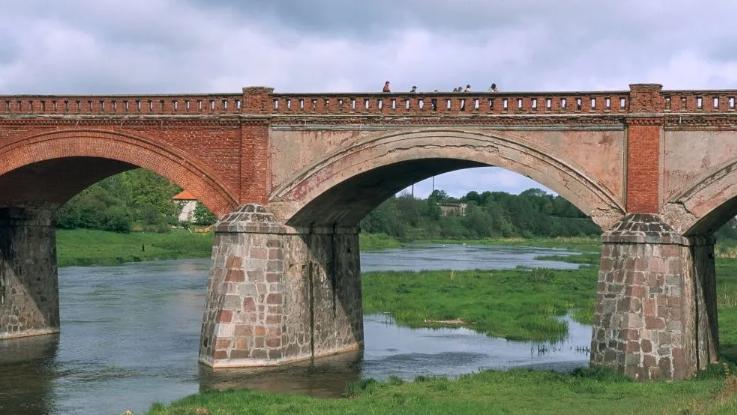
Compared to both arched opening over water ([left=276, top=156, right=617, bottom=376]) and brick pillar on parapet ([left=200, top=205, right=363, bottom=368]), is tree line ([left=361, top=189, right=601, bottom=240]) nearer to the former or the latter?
arched opening over water ([left=276, top=156, right=617, bottom=376])

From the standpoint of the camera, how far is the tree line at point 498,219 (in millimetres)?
126312

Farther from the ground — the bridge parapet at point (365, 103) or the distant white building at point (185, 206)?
the bridge parapet at point (365, 103)

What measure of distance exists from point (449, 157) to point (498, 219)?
11372cm

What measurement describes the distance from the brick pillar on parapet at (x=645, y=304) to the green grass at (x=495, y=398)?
649 mm

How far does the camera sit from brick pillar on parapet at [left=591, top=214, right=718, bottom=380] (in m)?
20.6

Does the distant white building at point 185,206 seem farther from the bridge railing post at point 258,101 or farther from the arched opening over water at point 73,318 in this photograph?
the bridge railing post at point 258,101

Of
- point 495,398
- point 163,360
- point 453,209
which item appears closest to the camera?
point 495,398

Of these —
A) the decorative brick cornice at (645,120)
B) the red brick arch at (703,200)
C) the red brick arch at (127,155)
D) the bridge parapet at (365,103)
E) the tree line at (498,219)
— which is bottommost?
the tree line at (498,219)

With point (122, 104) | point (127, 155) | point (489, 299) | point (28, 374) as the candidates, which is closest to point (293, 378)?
point (28, 374)

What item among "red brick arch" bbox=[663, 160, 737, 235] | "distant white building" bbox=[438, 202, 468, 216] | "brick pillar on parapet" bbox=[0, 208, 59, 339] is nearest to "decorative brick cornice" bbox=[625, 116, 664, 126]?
"red brick arch" bbox=[663, 160, 737, 235]

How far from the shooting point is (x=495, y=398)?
62.0ft

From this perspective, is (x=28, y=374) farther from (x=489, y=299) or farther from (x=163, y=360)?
(x=489, y=299)

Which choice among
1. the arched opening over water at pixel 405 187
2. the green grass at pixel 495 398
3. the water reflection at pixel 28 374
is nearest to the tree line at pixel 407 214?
the arched opening over water at pixel 405 187

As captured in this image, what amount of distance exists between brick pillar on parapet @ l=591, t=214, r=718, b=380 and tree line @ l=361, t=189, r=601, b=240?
9551 cm
